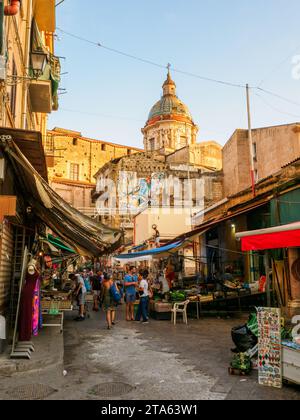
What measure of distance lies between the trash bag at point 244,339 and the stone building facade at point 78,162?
4109 cm

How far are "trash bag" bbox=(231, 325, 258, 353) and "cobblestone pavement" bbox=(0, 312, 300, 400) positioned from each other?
16.8 inches

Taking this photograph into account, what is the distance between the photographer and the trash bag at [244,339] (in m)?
6.94

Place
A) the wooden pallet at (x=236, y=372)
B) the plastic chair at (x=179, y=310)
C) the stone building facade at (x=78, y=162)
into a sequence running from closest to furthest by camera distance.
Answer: the wooden pallet at (x=236, y=372) < the plastic chair at (x=179, y=310) < the stone building facade at (x=78, y=162)

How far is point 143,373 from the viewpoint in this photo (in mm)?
6273

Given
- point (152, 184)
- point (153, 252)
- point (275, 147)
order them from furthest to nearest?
point (152, 184), point (275, 147), point (153, 252)

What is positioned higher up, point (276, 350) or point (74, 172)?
point (74, 172)

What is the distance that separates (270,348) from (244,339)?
1.34 meters

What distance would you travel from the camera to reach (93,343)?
29.5 feet

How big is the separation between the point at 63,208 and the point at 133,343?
148 inches

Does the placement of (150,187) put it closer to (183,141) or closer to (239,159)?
(239,159)

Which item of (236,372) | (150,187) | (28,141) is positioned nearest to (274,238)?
(236,372)

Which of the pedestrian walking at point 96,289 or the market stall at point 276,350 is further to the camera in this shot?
the pedestrian walking at point 96,289

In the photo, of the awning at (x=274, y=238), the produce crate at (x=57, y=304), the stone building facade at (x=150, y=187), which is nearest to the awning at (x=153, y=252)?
the produce crate at (x=57, y=304)

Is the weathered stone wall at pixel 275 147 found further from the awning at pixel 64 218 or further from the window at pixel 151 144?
the window at pixel 151 144
